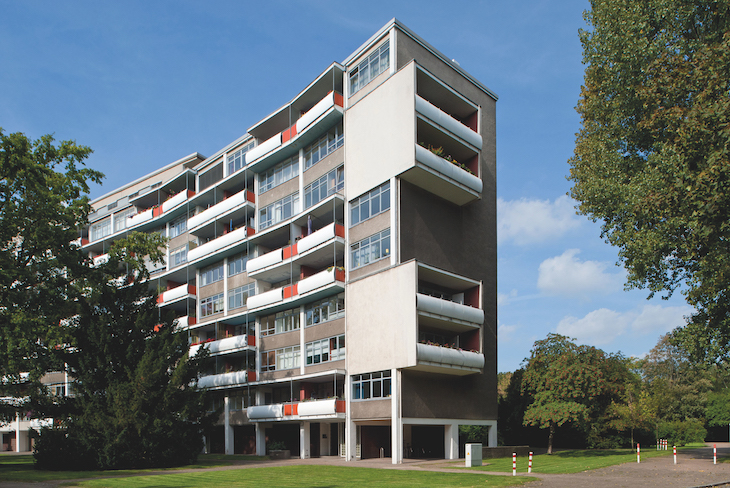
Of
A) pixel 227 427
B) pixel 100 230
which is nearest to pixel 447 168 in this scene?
pixel 227 427

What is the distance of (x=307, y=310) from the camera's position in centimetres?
4594

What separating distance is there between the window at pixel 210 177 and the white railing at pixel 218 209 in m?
3.43

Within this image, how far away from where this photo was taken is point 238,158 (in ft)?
184

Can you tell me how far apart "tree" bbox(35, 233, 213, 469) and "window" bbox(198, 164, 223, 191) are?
21.5m

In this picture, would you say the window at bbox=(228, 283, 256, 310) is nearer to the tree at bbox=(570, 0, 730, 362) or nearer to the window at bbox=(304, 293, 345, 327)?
the window at bbox=(304, 293, 345, 327)

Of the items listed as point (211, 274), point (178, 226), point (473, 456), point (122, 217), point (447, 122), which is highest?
point (447, 122)

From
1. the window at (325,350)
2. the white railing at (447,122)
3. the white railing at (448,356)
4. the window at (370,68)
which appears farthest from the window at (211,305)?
the white railing at (447,122)

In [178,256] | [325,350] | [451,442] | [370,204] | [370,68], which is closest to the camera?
[451,442]

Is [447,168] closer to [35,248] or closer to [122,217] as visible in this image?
[35,248]

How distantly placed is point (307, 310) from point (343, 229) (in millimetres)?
7899

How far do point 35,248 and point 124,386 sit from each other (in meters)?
9.57

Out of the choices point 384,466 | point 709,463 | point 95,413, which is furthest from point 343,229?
point 709,463

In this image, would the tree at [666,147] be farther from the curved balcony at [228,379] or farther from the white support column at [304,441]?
the curved balcony at [228,379]

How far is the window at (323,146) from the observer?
147ft
